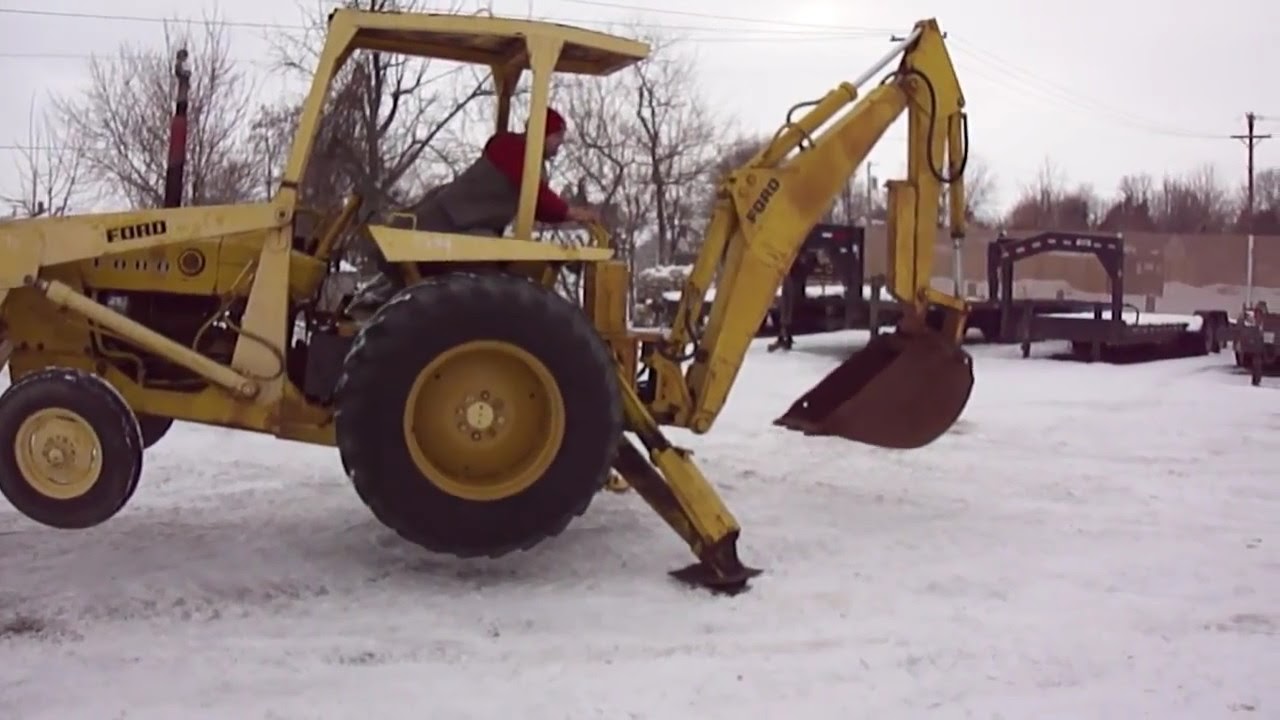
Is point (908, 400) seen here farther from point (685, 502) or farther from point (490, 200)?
point (490, 200)

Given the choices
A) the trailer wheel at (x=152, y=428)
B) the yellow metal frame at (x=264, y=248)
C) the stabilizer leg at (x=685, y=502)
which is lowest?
the stabilizer leg at (x=685, y=502)

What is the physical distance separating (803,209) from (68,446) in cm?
384

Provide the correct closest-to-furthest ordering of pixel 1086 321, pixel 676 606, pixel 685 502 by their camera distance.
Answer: pixel 676 606, pixel 685 502, pixel 1086 321

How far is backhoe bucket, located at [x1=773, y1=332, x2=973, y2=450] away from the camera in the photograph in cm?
766

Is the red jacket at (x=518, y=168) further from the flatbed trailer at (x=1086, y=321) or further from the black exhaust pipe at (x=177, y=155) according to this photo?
the flatbed trailer at (x=1086, y=321)

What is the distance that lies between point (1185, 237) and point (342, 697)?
35828 millimetres

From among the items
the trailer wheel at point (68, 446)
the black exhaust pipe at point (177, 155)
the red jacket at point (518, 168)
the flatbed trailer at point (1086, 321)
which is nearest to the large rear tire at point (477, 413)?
the red jacket at point (518, 168)

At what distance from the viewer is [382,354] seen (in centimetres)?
568

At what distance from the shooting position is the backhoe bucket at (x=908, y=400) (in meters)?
7.66

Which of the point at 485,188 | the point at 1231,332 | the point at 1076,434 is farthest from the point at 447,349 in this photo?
the point at 1231,332

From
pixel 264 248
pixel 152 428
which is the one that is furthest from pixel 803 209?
pixel 152 428

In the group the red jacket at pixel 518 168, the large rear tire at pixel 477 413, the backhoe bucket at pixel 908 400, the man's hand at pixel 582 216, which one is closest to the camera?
the large rear tire at pixel 477 413

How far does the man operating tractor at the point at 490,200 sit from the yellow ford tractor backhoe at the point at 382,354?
7.8 inches

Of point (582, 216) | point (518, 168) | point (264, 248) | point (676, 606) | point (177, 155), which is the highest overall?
point (177, 155)
